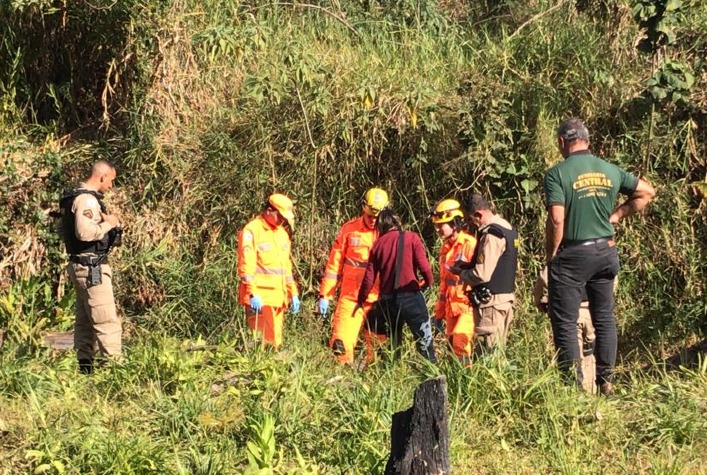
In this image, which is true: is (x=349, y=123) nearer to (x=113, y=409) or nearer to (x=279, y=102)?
(x=279, y=102)

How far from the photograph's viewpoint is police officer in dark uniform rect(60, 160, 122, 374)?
6414mm

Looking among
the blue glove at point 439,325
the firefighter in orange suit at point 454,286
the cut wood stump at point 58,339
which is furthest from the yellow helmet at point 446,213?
the cut wood stump at point 58,339

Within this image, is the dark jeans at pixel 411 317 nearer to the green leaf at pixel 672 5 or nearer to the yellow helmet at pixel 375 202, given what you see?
the yellow helmet at pixel 375 202

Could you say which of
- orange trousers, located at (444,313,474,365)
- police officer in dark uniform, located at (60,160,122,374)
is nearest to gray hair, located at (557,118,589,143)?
orange trousers, located at (444,313,474,365)

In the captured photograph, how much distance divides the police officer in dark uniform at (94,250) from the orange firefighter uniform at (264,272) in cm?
106

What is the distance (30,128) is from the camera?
9.87 m

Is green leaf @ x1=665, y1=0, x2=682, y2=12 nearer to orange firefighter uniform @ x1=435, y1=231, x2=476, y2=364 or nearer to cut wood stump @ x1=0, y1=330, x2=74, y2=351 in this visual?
orange firefighter uniform @ x1=435, y1=231, x2=476, y2=364

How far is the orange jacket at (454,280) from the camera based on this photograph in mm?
6828

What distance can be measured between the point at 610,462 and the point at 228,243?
505 centimetres

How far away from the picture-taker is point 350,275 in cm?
757

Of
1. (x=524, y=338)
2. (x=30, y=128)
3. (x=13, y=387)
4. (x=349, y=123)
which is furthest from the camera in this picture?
(x=30, y=128)

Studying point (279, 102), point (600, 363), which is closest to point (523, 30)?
point (279, 102)

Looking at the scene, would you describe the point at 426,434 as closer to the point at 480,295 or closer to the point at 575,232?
the point at 575,232

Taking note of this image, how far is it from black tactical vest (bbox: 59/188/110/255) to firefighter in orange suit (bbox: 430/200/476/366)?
8.49 feet
